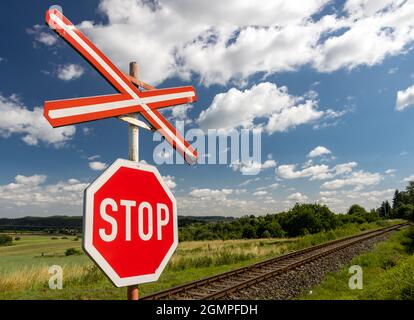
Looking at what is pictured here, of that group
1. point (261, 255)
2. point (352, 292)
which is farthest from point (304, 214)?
point (352, 292)

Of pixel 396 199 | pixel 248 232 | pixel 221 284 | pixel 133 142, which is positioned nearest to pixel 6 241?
pixel 248 232

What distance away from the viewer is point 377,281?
1198cm

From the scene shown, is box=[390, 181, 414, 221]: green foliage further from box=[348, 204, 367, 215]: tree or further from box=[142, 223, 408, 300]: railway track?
box=[142, 223, 408, 300]: railway track

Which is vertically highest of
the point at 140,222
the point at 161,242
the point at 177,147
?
the point at 177,147

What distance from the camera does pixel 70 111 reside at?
6.29ft

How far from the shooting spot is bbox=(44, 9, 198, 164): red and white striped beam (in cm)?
187

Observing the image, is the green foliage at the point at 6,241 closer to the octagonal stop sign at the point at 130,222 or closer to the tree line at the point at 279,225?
the tree line at the point at 279,225

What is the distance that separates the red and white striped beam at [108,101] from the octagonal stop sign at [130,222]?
0.36 m

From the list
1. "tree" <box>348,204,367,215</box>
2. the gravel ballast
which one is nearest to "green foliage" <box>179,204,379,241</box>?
"tree" <box>348,204,367,215</box>

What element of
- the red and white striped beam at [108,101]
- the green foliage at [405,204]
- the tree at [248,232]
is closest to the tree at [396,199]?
the green foliage at [405,204]
